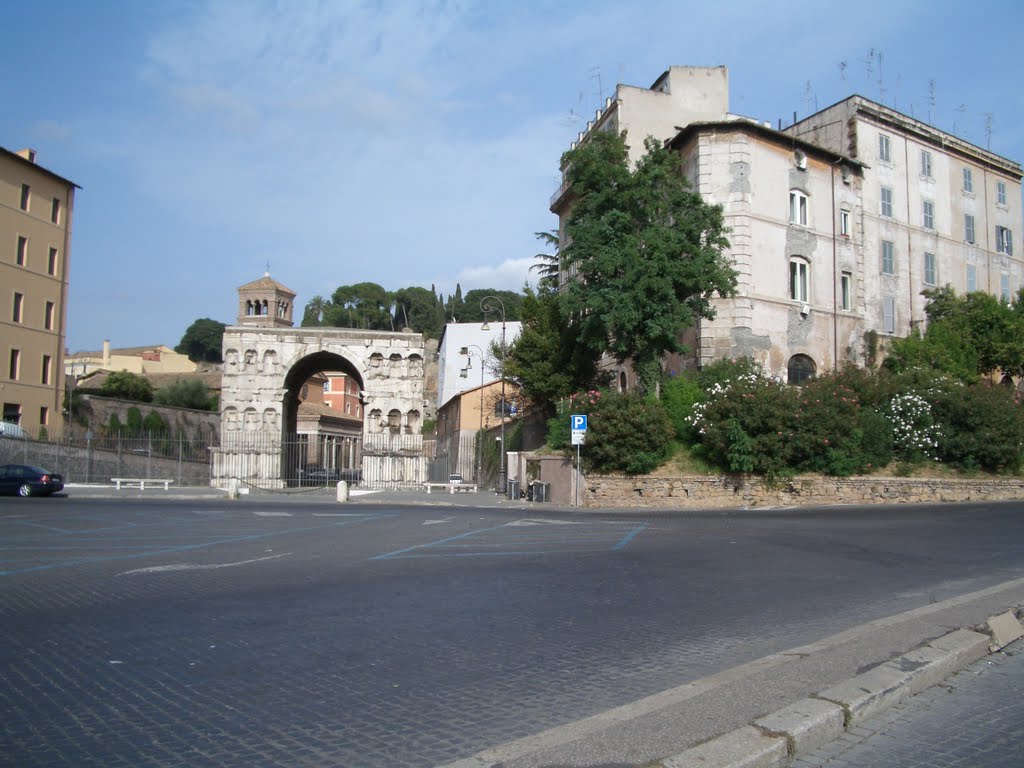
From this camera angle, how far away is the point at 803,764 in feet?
14.7

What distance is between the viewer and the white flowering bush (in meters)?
29.0

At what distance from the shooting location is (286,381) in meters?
46.9

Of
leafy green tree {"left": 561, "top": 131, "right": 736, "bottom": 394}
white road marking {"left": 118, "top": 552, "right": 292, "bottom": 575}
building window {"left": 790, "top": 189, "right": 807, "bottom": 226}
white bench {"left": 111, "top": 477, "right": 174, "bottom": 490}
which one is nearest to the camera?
white road marking {"left": 118, "top": 552, "right": 292, "bottom": 575}

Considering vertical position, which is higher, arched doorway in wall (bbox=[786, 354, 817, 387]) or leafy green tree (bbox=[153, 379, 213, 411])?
leafy green tree (bbox=[153, 379, 213, 411])

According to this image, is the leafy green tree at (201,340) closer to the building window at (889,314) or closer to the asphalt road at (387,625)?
the building window at (889,314)

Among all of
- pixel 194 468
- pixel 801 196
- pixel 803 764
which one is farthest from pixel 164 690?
pixel 194 468

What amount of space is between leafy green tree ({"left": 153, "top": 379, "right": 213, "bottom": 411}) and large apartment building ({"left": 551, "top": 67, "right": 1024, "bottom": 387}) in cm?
5046

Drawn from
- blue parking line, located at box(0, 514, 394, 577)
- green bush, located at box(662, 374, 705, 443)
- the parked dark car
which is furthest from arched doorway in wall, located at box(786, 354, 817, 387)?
the parked dark car

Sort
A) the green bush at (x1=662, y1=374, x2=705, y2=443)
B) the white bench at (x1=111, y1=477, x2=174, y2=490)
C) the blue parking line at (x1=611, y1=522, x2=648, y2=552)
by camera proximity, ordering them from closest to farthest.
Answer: the blue parking line at (x1=611, y1=522, x2=648, y2=552) → the green bush at (x1=662, y1=374, x2=705, y2=443) → the white bench at (x1=111, y1=477, x2=174, y2=490)

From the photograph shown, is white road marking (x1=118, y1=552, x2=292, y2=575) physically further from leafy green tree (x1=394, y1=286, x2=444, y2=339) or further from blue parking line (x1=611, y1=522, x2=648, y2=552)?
leafy green tree (x1=394, y1=286, x2=444, y2=339)

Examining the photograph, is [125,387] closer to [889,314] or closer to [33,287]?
[33,287]

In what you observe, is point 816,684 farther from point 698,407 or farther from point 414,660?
point 698,407

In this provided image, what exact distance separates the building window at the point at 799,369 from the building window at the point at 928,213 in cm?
1225

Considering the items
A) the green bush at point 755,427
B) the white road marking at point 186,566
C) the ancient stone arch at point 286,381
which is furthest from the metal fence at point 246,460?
the white road marking at point 186,566
